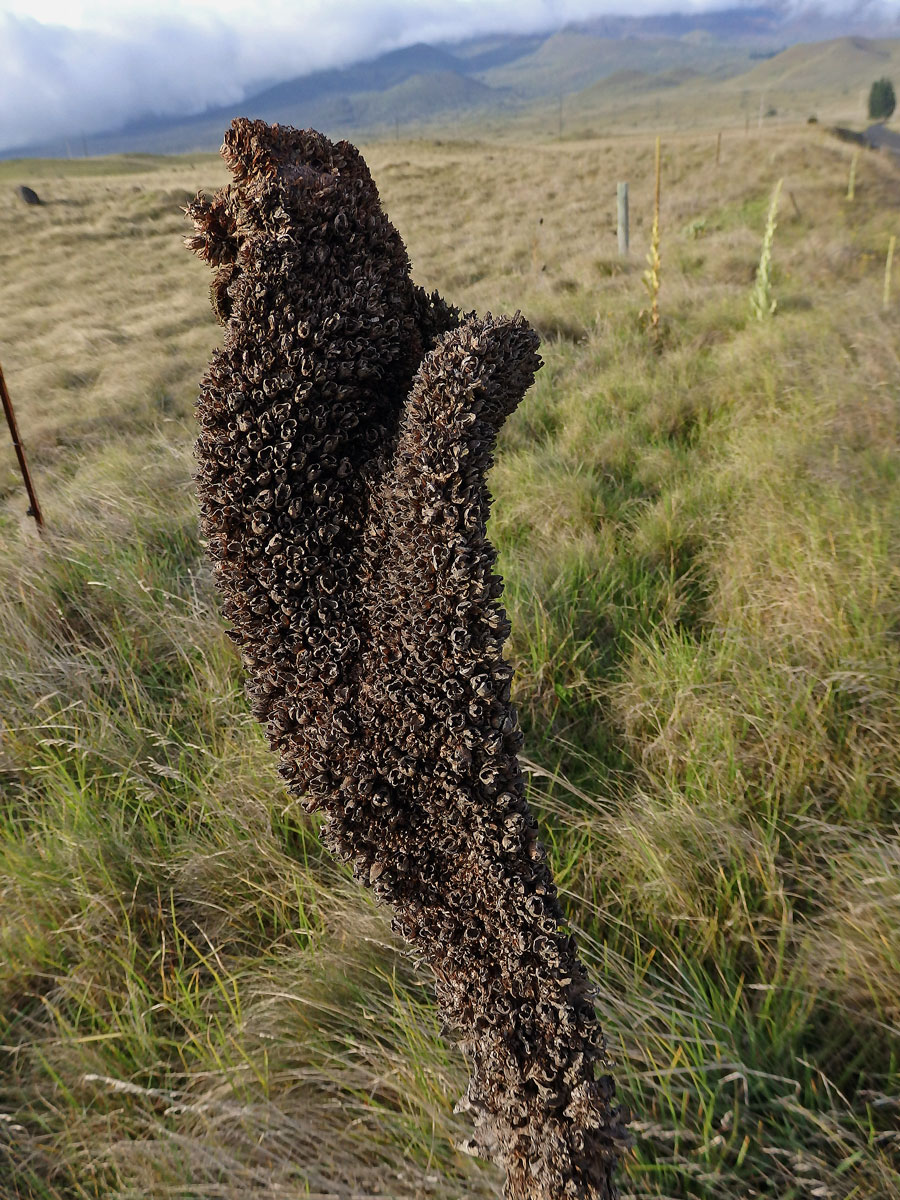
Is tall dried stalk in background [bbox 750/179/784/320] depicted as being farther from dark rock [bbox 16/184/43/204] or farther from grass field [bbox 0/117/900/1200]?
dark rock [bbox 16/184/43/204]


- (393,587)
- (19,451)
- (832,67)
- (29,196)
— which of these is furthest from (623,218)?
(832,67)

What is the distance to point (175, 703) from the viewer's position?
2.66 meters

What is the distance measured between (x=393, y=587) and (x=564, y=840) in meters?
1.26

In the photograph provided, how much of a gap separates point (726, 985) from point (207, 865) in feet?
4.50

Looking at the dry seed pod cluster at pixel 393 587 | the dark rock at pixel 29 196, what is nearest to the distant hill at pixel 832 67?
the dark rock at pixel 29 196

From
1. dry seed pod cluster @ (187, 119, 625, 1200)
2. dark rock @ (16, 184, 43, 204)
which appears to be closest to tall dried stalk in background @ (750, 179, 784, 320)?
dry seed pod cluster @ (187, 119, 625, 1200)

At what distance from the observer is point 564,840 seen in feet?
6.95

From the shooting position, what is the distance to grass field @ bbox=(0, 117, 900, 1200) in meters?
1.53

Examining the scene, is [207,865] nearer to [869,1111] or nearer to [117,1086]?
[117,1086]

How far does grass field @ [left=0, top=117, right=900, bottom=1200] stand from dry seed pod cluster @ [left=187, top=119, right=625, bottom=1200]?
0.46 meters

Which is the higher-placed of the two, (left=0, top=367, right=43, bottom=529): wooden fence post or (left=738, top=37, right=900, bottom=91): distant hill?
(left=738, top=37, right=900, bottom=91): distant hill

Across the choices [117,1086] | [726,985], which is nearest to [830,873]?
[726,985]

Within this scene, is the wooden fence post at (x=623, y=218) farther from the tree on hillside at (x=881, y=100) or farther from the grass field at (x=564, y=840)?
the tree on hillside at (x=881, y=100)

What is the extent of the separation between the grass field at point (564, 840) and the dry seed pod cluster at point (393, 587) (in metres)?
0.46
